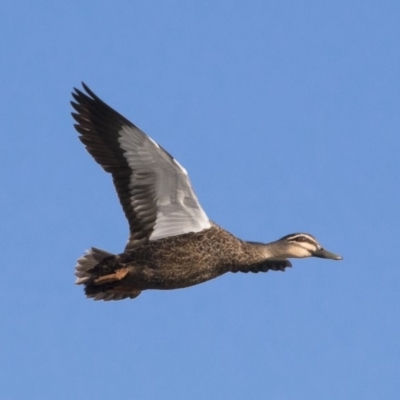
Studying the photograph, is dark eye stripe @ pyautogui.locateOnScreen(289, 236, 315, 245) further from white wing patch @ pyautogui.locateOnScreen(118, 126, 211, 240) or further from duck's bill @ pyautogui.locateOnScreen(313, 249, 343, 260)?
white wing patch @ pyautogui.locateOnScreen(118, 126, 211, 240)

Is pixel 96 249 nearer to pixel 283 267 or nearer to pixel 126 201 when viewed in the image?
pixel 126 201

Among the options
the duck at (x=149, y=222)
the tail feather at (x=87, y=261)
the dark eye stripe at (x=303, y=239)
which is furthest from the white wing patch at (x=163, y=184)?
the dark eye stripe at (x=303, y=239)

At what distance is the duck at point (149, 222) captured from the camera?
1781cm

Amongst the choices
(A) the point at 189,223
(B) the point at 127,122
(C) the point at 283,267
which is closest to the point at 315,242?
(C) the point at 283,267

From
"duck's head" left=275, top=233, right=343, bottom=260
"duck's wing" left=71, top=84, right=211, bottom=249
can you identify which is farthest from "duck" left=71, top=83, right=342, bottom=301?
"duck's head" left=275, top=233, right=343, bottom=260

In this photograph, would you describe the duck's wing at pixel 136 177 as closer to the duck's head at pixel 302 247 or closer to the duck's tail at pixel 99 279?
the duck's tail at pixel 99 279

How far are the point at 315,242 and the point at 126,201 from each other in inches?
119

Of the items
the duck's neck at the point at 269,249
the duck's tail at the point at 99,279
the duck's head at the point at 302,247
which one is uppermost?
the duck's head at the point at 302,247

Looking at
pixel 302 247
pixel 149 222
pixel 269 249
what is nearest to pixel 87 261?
pixel 149 222

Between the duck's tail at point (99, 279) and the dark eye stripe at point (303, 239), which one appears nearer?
the duck's tail at point (99, 279)

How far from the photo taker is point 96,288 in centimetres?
1827

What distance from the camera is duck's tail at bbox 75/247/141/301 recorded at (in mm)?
17906

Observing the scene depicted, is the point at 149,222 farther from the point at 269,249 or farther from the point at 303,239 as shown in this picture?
the point at 303,239

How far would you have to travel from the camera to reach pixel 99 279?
706 inches
